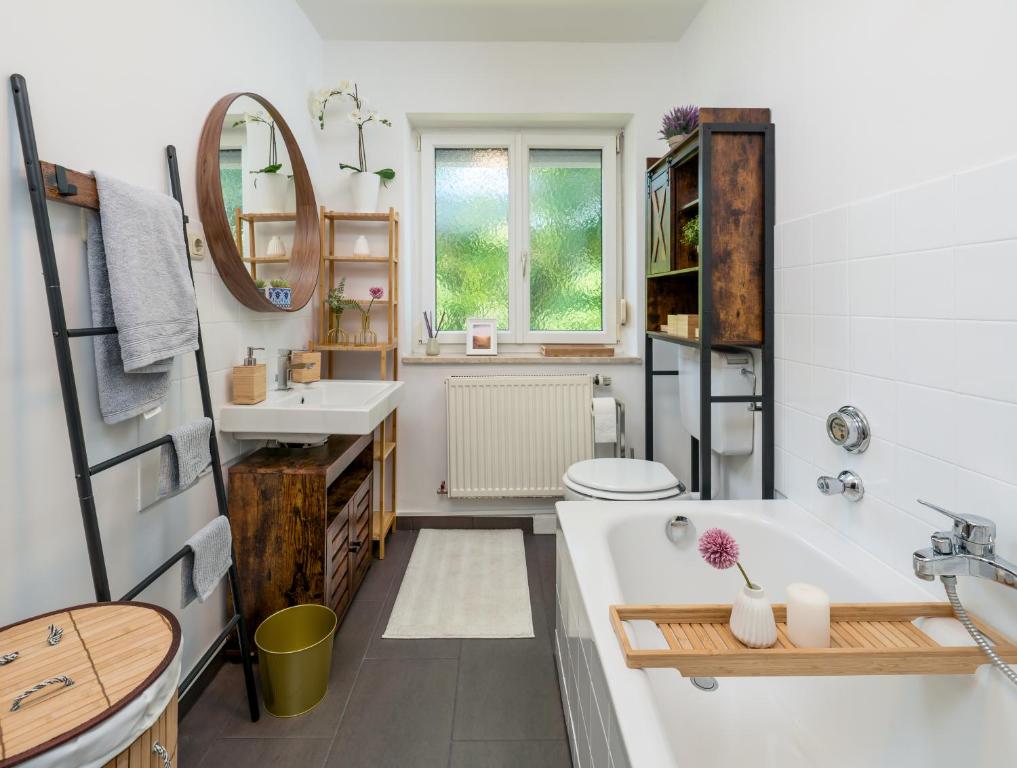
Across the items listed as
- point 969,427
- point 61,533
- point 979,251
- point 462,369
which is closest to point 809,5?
point 979,251

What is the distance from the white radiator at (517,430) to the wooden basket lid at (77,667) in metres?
1.85

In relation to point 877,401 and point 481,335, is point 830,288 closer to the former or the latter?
point 877,401

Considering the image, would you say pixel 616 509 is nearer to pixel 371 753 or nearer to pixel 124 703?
pixel 371 753

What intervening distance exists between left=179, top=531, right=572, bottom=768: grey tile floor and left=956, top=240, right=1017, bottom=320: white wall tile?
1.39 metres

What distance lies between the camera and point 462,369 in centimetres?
287

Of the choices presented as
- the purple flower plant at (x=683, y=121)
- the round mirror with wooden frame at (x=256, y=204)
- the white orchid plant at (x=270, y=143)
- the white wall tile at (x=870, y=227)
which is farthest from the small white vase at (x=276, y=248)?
the white wall tile at (x=870, y=227)

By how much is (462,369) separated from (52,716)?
2.23 metres

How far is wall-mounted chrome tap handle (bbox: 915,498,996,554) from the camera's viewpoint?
0.94 meters

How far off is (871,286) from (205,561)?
1.83 m

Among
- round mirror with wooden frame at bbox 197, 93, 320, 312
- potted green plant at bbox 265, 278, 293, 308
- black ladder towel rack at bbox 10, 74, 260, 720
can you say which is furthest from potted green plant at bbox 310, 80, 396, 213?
black ladder towel rack at bbox 10, 74, 260, 720

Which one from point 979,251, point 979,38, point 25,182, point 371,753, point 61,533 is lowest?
point 371,753

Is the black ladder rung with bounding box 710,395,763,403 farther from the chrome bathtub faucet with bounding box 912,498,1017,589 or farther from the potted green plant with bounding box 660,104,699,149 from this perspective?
the potted green plant with bounding box 660,104,699,149

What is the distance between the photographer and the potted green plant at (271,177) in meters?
2.06

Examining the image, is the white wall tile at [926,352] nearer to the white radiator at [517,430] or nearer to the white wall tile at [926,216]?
the white wall tile at [926,216]
